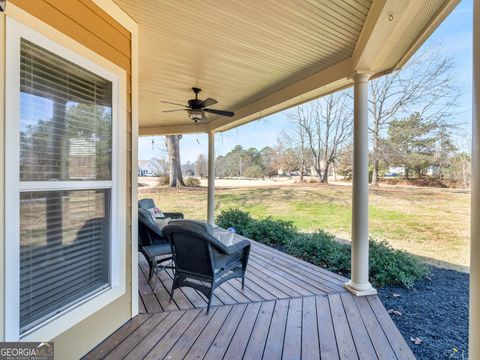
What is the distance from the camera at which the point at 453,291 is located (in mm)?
3283

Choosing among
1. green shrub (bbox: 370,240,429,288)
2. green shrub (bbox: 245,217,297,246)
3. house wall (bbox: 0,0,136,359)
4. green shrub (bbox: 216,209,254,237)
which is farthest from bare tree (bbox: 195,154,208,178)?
house wall (bbox: 0,0,136,359)

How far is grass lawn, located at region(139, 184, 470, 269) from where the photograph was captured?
4.67 meters

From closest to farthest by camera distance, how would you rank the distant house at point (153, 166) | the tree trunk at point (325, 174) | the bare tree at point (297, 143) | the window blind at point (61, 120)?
1. the window blind at point (61, 120)
2. the tree trunk at point (325, 174)
3. the bare tree at point (297, 143)
4. the distant house at point (153, 166)

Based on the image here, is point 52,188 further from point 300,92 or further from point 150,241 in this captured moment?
point 300,92

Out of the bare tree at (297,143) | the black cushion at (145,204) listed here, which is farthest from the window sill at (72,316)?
the bare tree at (297,143)

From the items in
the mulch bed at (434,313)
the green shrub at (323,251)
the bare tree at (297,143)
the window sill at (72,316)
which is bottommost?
the mulch bed at (434,313)

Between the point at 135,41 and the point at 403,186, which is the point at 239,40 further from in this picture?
the point at 403,186

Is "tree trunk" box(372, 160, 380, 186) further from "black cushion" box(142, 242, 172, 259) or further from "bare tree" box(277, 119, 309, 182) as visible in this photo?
"black cushion" box(142, 242, 172, 259)

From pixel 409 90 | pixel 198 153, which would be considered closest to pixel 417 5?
pixel 409 90

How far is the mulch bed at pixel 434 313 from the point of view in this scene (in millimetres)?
2246

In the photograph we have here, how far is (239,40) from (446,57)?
15.7ft

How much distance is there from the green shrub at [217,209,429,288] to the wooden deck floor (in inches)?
23.4

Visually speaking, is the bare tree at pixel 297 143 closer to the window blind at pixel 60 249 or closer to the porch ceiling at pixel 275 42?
the porch ceiling at pixel 275 42

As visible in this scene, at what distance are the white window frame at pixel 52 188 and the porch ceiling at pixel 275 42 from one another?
859 millimetres
